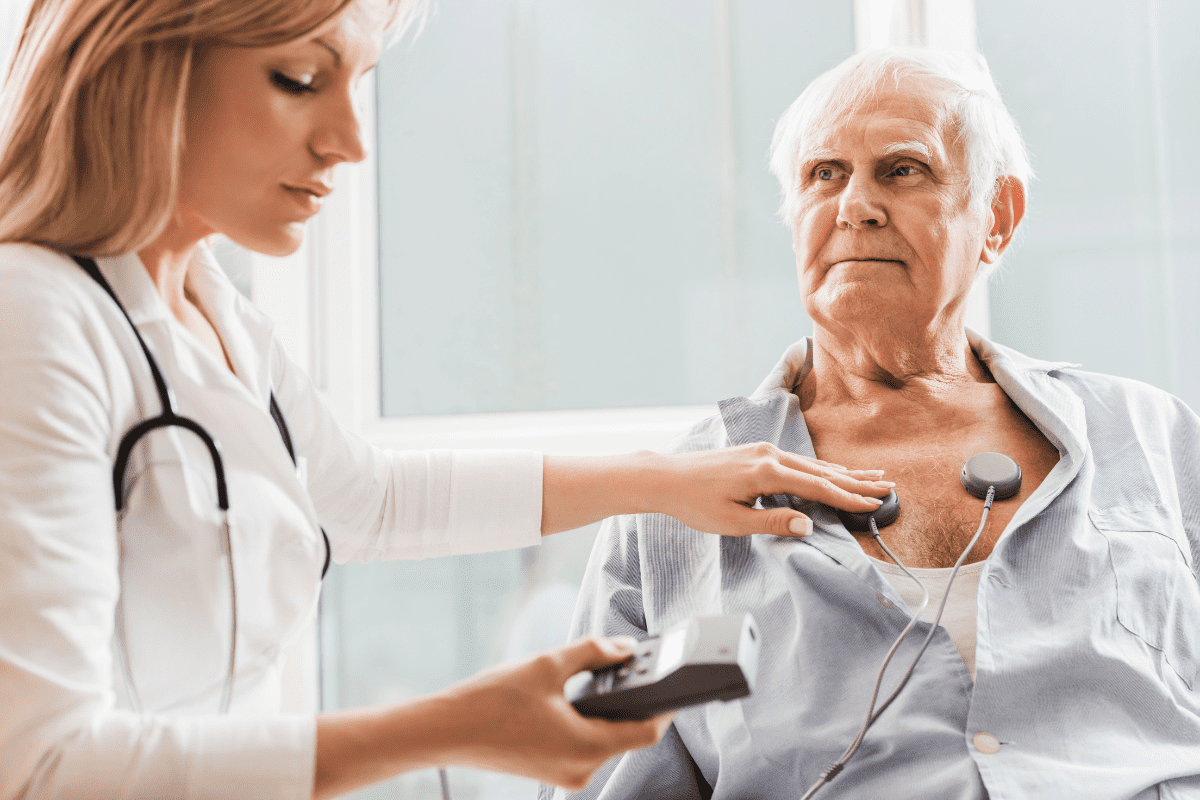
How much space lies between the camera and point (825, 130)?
1444 millimetres

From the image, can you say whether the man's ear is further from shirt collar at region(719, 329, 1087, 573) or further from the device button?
the device button

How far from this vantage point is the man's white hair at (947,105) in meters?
1.43

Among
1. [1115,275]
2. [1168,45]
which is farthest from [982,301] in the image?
[1168,45]

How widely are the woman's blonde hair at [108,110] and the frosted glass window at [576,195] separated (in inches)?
51.5

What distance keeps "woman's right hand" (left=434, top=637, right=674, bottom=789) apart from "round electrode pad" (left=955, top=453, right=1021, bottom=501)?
2.44 feet

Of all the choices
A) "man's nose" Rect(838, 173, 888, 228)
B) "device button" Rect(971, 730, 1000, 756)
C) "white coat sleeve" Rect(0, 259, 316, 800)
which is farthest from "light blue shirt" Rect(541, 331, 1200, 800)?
"white coat sleeve" Rect(0, 259, 316, 800)

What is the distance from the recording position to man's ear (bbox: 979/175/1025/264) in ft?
5.01

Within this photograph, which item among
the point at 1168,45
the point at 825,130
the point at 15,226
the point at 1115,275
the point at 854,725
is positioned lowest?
the point at 854,725

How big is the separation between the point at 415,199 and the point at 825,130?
40.5 inches

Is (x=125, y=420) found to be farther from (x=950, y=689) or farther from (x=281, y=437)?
(x=950, y=689)

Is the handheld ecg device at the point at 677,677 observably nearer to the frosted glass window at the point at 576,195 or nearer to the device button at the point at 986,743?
the device button at the point at 986,743

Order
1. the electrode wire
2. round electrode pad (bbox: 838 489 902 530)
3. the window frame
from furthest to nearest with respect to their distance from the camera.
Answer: the window frame < round electrode pad (bbox: 838 489 902 530) < the electrode wire

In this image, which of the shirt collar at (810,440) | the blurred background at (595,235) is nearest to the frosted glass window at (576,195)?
the blurred background at (595,235)

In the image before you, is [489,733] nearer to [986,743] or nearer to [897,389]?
[986,743]
